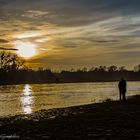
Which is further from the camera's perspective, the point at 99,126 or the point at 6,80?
the point at 6,80

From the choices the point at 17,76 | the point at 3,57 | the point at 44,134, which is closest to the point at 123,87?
the point at 44,134

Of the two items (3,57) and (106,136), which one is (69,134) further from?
(3,57)

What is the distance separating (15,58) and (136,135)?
6203 inches

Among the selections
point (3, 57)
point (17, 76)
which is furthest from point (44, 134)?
point (17, 76)

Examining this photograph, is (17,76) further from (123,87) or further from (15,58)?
(123,87)

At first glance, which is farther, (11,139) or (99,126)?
(99,126)

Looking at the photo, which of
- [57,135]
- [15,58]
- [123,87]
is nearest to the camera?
[57,135]

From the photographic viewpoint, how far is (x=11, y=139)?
48.1 ft

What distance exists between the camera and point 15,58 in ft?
558

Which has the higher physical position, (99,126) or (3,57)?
(3,57)

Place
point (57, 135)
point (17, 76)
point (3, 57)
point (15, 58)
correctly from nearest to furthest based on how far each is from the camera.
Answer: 1. point (57, 135)
2. point (3, 57)
3. point (15, 58)
4. point (17, 76)

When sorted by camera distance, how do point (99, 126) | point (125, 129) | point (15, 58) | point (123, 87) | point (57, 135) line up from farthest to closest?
1. point (15, 58)
2. point (123, 87)
3. point (99, 126)
4. point (125, 129)
5. point (57, 135)

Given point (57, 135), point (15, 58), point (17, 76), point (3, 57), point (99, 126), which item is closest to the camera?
point (57, 135)

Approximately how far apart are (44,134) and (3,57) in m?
143
